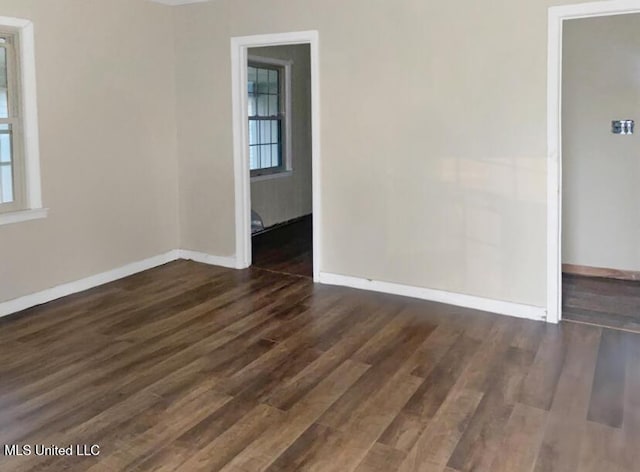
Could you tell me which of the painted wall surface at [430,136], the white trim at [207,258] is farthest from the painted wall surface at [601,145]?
the white trim at [207,258]

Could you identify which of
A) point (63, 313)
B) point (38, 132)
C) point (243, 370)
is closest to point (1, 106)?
point (38, 132)

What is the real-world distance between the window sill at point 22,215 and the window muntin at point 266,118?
291 cm

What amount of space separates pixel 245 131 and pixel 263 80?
1.99 metres

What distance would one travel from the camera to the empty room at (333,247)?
2.78 meters

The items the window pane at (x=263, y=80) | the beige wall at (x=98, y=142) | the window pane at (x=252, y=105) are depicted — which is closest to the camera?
the beige wall at (x=98, y=142)

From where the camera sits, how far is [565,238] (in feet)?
17.9

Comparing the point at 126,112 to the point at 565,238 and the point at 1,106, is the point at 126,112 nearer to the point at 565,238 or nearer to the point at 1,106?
the point at 1,106

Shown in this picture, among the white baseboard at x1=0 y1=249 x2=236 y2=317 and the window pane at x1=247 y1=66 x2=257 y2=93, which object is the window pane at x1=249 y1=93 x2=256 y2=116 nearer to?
the window pane at x1=247 y1=66 x2=257 y2=93

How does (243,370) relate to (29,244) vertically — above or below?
below

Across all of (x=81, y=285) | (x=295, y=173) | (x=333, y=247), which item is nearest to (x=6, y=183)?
(x=81, y=285)

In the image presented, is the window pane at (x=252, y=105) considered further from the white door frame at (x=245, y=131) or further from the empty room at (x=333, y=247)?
the white door frame at (x=245, y=131)

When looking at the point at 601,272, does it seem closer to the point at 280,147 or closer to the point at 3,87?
the point at 280,147

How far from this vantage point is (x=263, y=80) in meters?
7.25

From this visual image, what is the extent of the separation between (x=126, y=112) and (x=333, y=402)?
3404 mm
